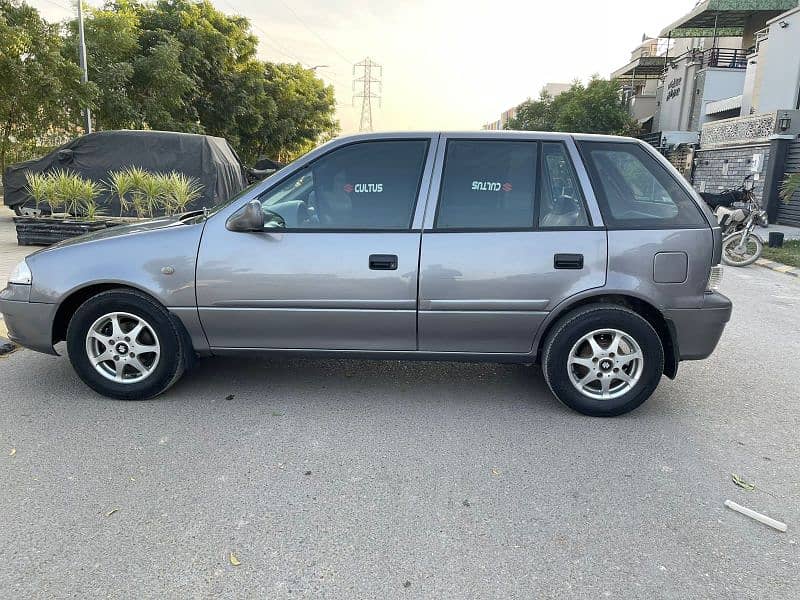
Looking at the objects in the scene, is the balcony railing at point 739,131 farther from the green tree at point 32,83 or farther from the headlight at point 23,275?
the green tree at point 32,83

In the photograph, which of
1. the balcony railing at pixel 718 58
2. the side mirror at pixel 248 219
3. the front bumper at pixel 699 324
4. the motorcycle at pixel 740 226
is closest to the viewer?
the side mirror at pixel 248 219

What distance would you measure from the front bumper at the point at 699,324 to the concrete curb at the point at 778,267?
8314mm

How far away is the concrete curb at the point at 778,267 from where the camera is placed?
35.6 feet

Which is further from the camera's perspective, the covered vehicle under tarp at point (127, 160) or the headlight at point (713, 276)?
the covered vehicle under tarp at point (127, 160)

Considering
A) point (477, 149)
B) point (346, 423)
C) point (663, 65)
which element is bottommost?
point (346, 423)

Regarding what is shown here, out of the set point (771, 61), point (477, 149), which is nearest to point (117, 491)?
point (477, 149)

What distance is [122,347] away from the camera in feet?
13.4

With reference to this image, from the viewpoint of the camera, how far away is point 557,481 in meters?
3.24

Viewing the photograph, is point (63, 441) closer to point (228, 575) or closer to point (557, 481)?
point (228, 575)

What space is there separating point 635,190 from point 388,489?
2.51 metres

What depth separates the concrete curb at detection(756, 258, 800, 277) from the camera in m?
10.9

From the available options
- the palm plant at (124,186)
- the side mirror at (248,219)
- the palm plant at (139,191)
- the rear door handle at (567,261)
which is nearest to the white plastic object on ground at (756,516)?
the rear door handle at (567,261)

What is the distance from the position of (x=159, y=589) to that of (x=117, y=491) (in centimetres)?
86

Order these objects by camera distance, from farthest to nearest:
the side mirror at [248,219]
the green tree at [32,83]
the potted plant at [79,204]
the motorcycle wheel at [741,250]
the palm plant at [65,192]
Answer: the green tree at [32,83]
the motorcycle wheel at [741,250]
the palm plant at [65,192]
the potted plant at [79,204]
the side mirror at [248,219]
